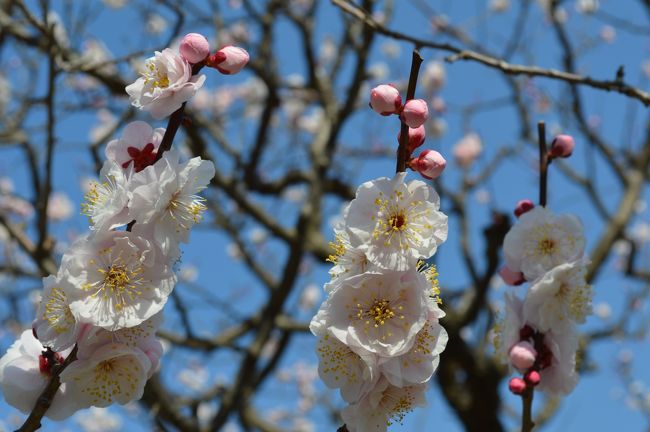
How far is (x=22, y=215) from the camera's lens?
22.0ft

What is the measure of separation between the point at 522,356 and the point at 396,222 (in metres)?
0.51

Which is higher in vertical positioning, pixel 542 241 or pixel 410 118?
pixel 410 118

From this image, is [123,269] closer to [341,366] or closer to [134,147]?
[134,147]

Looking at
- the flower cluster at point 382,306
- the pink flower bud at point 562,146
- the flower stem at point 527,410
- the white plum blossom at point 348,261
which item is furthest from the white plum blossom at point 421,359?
the pink flower bud at point 562,146

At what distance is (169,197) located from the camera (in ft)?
4.00

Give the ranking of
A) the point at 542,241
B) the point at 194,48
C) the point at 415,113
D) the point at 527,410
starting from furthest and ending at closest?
1. the point at 542,241
2. the point at 527,410
3. the point at 194,48
4. the point at 415,113

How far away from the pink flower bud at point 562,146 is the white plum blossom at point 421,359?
707 millimetres

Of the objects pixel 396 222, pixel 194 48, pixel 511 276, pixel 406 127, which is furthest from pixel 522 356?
pixel 194 48

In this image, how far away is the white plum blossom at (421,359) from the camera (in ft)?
3.90

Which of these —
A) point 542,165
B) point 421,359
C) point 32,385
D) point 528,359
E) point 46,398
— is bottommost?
point 32,385

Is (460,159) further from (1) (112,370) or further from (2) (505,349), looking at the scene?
(1) (112,370)

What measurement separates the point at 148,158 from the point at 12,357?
47 centimetres

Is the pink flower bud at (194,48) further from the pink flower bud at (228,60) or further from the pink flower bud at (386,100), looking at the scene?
the pink flower bud at (386,100)

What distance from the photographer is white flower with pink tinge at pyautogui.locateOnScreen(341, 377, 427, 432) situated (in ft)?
3.98
